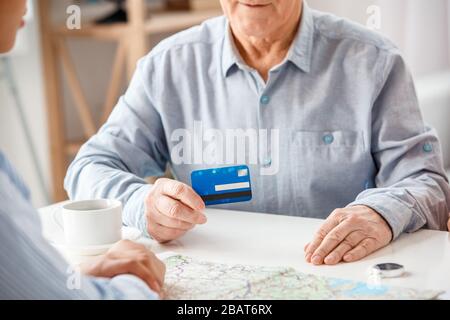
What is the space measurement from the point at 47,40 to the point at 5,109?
1.10 ft

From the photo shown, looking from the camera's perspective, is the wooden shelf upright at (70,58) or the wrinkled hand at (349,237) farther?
the wooden shelf upright at (70,58)

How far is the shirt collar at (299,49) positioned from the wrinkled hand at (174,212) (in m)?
0.40

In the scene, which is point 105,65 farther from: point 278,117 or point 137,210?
point 137,210

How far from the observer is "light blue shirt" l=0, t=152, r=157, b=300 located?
0.87 m

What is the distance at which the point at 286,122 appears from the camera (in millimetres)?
1688

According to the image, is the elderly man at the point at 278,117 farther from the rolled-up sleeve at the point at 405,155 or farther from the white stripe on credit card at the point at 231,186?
the white stripe on credit card at the point at 231,186

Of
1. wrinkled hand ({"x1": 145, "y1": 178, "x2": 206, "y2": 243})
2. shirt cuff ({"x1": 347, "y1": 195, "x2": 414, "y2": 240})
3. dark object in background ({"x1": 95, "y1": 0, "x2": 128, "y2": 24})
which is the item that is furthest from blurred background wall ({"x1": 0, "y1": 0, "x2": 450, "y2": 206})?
wrinkled hand ({"x1": 145, "y1": 178, "x2": 206, "y2": 243})

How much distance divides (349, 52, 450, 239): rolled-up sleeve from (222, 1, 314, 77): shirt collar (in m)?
0.16

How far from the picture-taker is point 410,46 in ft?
9.71

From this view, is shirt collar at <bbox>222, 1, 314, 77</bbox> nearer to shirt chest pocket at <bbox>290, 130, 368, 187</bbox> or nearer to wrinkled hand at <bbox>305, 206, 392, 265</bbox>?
shirt chest pocket at <bbox>290, 130, 368, 187</bbox>

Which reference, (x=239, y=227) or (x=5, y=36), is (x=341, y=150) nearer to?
(x=239, y=227)

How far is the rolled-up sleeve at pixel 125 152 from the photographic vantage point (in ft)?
5.20

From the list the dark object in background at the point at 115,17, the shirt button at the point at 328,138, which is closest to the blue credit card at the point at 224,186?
the shirt button at the point at 328,138

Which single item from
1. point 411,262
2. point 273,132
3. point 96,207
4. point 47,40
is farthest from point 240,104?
point 47,40
